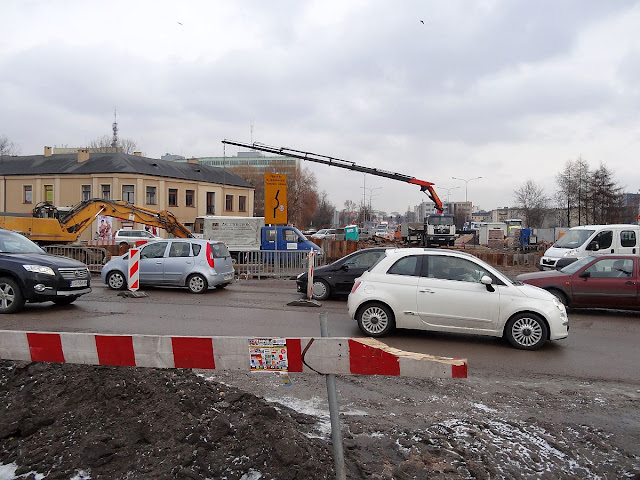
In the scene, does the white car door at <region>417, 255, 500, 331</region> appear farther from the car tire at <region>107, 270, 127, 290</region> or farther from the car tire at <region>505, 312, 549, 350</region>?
the car tire at <region>107, 270, 127, 290</region>

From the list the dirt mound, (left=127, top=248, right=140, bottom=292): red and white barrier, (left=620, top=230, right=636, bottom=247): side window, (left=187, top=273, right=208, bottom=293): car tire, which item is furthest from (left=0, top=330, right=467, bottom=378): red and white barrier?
(left=620, top=230, right=636, bottom=247): side window

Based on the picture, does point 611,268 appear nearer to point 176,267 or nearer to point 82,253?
point 176,267

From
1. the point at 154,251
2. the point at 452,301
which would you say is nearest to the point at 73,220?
the point at 154,251

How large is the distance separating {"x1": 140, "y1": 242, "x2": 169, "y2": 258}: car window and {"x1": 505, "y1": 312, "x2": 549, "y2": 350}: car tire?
10176 millimetres

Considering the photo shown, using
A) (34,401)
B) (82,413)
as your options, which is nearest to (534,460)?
(82,413)

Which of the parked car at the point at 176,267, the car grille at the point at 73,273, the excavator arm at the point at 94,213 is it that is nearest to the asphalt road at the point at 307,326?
the parked car at the point at 176,267

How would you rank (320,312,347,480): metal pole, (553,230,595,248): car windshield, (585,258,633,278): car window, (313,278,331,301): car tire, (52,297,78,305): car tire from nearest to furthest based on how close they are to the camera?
(320,312,347,480): metal pole
(52,297,78,305): car tire
(585,258,633,278): car window
(313,278,331,301): car tire
(553,230,595,248): car windshield

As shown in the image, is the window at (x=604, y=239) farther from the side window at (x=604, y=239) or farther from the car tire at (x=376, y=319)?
the car tire at (x=376, y=319)

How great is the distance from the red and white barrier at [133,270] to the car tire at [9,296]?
370cm

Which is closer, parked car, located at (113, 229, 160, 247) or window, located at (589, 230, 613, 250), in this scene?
window, located at (589, 230, 613, 250)

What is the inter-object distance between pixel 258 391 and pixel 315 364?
2414mm

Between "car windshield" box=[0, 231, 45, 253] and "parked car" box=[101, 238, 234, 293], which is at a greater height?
"car windshield" box=[0, 231, 45, 253]

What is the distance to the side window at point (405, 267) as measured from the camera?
870cm

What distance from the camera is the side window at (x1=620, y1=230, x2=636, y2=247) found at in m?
16.9
